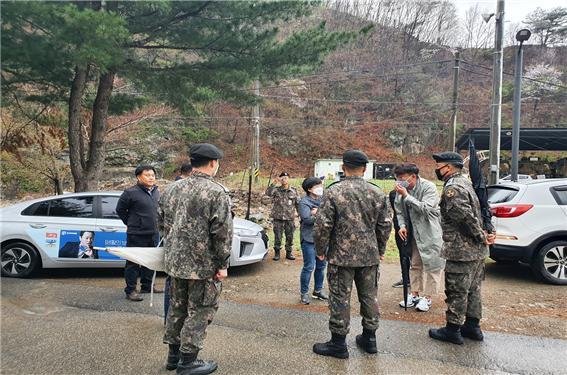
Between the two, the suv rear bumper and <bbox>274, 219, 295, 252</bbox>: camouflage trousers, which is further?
<bbox>274, 219, 295, 252</bbox>: camouflage trousers

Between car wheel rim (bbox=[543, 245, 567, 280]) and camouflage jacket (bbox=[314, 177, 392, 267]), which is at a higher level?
camouflage jacket (bbox=[314, 177, 392, 267])

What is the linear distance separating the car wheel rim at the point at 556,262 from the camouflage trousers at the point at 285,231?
4256 millimetres

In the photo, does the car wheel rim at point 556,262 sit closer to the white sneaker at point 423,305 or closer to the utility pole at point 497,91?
the white sneaker at point 423,305

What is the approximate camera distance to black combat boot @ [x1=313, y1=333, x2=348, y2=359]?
3.39 m

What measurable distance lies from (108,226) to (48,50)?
321 centimetres

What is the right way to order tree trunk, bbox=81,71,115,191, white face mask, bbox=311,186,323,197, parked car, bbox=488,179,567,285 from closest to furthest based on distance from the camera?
1. white face mask, bbox=311,186,323,197
2. parked car, bbox=488,179,567,285
3. tree trunk, bbox=81,71,115,191

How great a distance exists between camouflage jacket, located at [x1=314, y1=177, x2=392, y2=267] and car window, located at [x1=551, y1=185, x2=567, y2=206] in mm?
3837

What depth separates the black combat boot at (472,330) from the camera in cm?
381

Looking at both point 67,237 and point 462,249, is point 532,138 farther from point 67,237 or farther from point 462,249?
point 67,237

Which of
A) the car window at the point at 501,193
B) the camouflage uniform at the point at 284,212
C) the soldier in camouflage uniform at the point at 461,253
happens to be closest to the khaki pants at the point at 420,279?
the soldier in camouflage uniform at the point at 461,253

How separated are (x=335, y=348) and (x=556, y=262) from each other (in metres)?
4.30

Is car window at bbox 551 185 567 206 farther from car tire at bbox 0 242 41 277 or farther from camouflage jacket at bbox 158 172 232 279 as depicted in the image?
car tire at bbox 0 242 41 277

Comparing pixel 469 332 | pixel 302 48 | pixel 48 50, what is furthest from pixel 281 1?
pixel 469 332

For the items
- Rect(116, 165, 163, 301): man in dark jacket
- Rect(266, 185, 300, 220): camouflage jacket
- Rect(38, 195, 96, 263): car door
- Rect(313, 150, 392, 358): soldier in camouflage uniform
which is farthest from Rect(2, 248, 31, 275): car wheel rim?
Rect(313, 150, 392, 358): soldier in camouflage uniform
